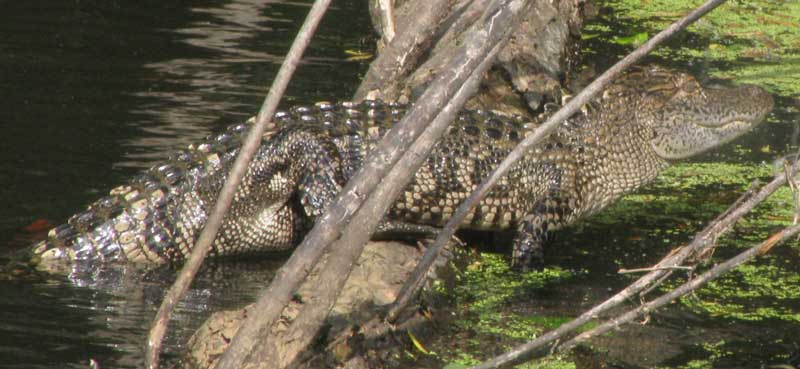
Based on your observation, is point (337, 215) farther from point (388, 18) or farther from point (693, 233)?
point (388, 18)

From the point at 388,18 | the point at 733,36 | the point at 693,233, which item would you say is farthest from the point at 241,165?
the point at 733,36

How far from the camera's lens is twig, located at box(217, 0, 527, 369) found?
140 inches

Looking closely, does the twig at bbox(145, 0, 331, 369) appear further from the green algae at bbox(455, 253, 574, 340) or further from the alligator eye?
the alligator eye

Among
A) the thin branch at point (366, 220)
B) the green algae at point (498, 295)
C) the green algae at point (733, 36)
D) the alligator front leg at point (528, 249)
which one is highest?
the green algae at point (733, 36)

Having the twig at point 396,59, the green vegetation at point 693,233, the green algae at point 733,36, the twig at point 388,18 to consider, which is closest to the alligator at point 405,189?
the green vegetation at point 693,233

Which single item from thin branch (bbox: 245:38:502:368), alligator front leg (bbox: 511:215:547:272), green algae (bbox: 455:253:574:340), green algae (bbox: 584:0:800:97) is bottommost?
green algae (bbox: 455:253:574:340)

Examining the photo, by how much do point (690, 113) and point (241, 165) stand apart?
3.65 meters

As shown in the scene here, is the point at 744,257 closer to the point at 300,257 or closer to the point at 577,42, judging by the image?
the point at 300,257

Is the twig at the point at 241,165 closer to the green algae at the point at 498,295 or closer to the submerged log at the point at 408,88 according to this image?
the submerged log at the point at 408,88

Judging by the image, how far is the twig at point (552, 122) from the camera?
12.4 ft

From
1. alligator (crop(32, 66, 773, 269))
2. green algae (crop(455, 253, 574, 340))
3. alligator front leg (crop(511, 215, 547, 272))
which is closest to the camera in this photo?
green algae (crop(455, 253, 574, 340))

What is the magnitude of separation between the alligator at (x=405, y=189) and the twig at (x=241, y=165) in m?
2.02

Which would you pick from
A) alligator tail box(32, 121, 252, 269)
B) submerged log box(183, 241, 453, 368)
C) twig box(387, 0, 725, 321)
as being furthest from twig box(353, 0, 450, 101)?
twig box(387, 0, 725, 321)

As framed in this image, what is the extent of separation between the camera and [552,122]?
3938 mm
